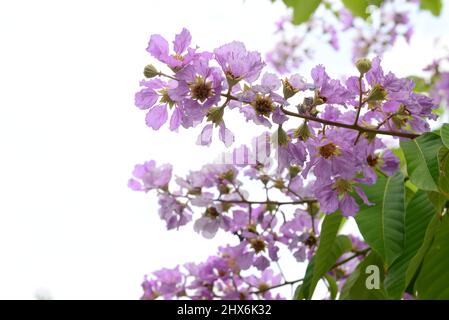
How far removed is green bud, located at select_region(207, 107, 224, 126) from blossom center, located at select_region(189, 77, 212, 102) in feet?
0.13

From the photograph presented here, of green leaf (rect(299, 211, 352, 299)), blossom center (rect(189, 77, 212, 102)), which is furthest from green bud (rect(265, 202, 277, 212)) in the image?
blossom center (rect(189, 77, 212, 102))

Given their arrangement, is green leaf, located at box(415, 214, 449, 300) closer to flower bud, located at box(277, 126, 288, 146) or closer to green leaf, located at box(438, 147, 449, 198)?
green leaf, located at box(438, 147, 449, 198)

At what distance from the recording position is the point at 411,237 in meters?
1.33

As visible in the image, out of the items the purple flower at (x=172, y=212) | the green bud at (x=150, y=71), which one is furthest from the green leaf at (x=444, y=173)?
the purple flower at (x=172, y=212)

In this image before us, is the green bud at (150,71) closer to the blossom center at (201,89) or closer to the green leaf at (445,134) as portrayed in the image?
the blossom center at (201,89)

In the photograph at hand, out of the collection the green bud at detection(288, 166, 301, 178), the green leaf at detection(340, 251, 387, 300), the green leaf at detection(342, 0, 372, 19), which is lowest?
the green leaf at detection(340, 251, 387, 300)

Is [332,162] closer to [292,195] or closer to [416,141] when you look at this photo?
[416,141]

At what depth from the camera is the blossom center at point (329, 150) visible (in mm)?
1165

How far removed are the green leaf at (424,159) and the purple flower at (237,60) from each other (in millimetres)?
411

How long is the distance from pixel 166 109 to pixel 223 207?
753 millimetres

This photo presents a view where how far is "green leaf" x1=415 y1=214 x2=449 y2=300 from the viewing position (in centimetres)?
125

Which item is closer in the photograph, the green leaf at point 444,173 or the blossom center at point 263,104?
the blossom center at point 263,104

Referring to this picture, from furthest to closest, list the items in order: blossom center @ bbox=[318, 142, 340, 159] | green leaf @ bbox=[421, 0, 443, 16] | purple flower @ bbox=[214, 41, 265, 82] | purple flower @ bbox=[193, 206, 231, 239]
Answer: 1. green leaf @ bbox=[421, 0, 443, 16]
2. purple flower @ bbox=[193, 206, 231, 239]
3. blossom center @ bbox=[318, 142, 340, 159]
4. purple flower @ bbox=[214, 41, 265, 82]

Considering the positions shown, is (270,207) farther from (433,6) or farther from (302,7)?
(433,6)
